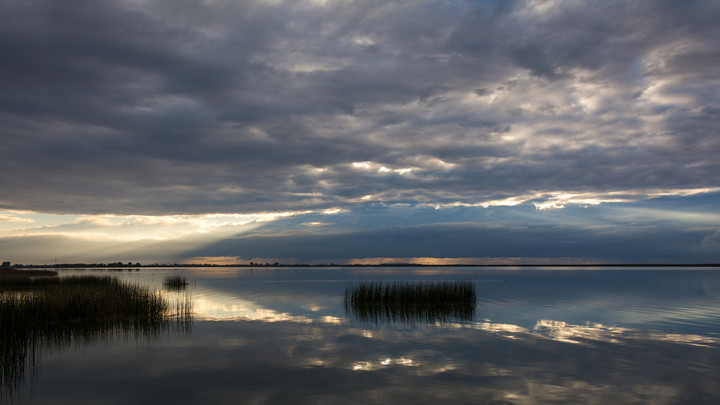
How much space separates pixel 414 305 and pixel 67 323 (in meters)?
18.7

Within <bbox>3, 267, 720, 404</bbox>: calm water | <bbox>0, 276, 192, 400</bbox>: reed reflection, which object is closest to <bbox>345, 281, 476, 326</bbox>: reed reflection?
<bbox>3, 267, 720, 404</bbox>: calm water


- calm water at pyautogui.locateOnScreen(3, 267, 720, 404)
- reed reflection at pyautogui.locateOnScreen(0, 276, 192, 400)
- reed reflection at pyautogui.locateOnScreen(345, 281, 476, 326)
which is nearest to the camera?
calm water at pyautogui.locateOnScreen(3, 267, 720, 404)

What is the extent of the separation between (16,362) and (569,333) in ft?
67.2

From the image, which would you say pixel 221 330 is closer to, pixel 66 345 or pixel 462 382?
pixel 66 345

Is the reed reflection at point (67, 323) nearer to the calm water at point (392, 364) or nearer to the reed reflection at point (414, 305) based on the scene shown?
the calm water at point (392, 364)

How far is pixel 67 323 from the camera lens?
21688 mm

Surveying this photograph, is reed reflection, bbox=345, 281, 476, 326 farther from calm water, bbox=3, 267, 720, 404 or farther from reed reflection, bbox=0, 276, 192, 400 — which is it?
reed reflection, bbox=0, 276, 192, 400

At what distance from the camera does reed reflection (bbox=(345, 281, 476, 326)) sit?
25.1 metres

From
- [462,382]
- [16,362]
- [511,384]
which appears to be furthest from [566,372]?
[16,362]

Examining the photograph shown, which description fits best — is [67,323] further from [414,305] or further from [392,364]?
[414,305]

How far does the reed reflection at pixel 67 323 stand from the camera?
555 inches

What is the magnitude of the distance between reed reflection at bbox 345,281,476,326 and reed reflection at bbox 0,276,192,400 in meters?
10.1

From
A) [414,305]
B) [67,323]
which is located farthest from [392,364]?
[67,323]

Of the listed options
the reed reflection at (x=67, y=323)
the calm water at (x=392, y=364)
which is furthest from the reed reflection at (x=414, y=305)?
the reed reflection at (x=67, y=323)
